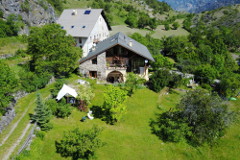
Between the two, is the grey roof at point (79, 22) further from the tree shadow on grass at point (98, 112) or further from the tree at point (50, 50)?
the tree shadow on grass at point (98, 112)

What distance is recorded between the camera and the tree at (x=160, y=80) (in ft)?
133

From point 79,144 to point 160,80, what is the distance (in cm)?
2513

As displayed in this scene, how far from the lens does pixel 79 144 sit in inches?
792

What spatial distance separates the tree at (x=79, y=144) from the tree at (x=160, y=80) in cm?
2236

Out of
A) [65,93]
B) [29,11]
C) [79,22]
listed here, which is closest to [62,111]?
[65,93]

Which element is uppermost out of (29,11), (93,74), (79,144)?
(29,11)

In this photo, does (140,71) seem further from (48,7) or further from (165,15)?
(165,15)

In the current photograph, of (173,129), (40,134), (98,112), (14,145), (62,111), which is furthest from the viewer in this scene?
(98,112)

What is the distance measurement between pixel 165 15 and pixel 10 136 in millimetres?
177980

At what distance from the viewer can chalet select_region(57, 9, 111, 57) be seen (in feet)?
172

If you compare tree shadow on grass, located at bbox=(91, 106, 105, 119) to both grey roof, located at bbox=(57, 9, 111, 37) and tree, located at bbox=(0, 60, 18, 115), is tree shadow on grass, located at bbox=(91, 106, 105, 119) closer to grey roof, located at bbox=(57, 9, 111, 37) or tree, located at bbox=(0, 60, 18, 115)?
tree, located at bbox=(0, 60, 18, 115)

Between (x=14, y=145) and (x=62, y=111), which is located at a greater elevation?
(x=62, y=111)

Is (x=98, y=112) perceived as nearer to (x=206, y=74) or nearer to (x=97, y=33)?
(x=206, y=74)

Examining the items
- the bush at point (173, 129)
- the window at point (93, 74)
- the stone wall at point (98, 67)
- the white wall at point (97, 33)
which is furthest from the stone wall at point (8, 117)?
the white wall at point (97, 33)
